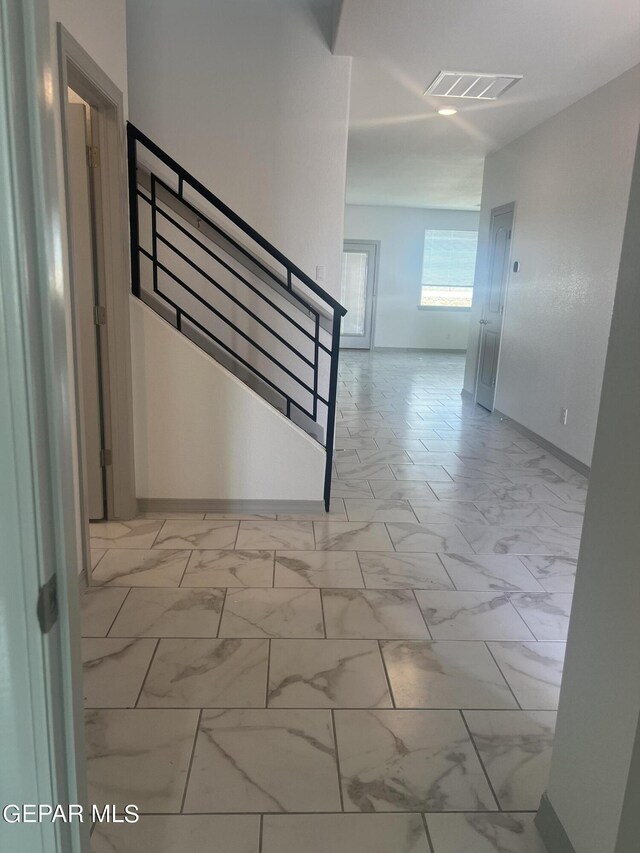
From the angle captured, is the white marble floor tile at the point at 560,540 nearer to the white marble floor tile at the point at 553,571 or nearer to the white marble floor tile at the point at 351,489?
the white marble floor tile at the point at 553,571

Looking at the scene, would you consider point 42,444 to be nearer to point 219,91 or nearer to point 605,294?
point 219,91

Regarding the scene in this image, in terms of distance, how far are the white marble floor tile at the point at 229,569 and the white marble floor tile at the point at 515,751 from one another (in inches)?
44.1

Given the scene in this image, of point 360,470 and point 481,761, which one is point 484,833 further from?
point 360,470

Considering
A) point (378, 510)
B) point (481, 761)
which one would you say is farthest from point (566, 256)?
point (481, 761)

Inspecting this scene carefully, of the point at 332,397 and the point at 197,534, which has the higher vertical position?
the point at 332,397

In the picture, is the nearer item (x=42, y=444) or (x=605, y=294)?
(x=42, y=444)

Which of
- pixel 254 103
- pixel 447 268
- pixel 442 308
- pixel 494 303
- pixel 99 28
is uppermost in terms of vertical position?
pixel 254 103

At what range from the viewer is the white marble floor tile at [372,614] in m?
2.34

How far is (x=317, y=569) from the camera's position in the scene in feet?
9.32

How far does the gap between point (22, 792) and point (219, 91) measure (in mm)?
3955

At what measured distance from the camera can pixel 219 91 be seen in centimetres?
379

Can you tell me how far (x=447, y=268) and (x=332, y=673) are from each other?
10547mm

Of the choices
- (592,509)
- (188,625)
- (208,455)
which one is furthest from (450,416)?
(592,509)

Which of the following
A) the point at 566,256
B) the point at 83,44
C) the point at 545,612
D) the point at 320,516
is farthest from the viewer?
the point at 566,256
